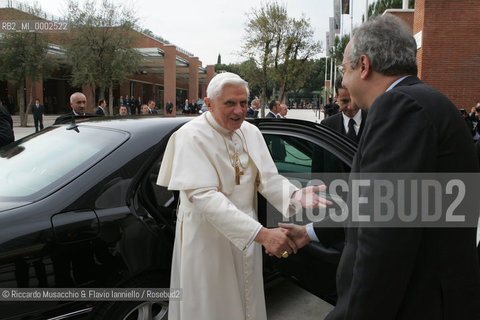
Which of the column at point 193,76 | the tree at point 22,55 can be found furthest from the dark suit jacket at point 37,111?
the column at point 193,76

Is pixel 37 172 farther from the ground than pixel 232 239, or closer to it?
farther from the ground

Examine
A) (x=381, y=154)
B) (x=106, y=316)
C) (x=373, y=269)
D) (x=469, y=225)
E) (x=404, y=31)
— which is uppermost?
(x=404, y=31)

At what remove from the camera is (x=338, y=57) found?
60500mm

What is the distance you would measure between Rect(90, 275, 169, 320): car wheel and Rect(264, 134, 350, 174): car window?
5.12ft

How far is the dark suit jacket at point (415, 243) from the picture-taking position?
1.25m

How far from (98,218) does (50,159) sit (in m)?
0.68

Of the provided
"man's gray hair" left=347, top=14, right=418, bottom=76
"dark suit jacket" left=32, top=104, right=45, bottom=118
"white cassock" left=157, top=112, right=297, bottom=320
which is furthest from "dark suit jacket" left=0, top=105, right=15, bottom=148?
"dark suit jacket" left=32, top=104, right=45, bottom=118

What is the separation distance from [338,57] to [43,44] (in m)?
46.0

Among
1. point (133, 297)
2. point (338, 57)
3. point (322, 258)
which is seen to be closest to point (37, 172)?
point (133, 297)

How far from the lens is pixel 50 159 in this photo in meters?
2.60

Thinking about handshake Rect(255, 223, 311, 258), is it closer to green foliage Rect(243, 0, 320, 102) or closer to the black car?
the black car

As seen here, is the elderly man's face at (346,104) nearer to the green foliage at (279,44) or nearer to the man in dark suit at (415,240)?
the man in dark suit at (415,240)

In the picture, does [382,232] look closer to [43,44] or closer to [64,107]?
[43,44]

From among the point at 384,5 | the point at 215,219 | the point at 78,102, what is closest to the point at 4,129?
the point at 78,102
